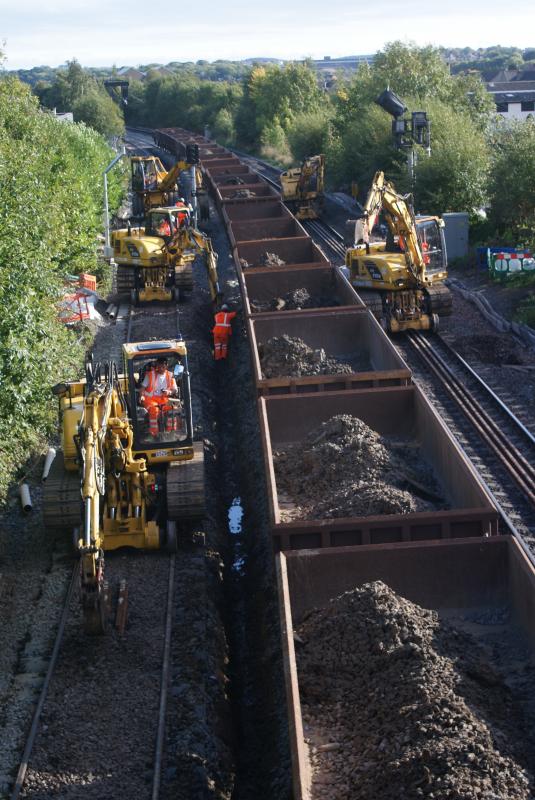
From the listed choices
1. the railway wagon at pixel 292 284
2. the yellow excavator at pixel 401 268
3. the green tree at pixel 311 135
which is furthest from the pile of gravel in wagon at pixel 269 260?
the green tree at pixel 311 135

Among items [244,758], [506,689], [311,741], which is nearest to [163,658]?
[244,758]

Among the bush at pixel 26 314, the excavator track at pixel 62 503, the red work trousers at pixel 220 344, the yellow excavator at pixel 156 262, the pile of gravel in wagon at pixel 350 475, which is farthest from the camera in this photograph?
the yellow excavator at pixel 156 262

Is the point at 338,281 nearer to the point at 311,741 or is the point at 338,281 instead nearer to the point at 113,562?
the point at 113,562

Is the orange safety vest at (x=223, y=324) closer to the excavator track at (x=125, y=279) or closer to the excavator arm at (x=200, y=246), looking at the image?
the excavator arm at (x=200, y=246)

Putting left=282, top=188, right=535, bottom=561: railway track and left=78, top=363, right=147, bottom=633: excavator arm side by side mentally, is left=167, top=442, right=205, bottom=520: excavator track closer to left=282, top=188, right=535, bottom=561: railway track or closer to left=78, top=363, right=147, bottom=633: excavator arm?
left=78, top=363, right=147, bottom=633: excavator arm

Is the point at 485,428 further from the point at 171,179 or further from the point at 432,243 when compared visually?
the point at 171,179

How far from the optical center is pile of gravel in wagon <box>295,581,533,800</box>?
6664 millimetres

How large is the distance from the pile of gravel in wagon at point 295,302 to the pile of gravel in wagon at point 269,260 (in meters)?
3.49

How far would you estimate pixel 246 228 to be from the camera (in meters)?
31.0

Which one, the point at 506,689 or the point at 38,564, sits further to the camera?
the point at 38,564

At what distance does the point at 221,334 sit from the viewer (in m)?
22.3

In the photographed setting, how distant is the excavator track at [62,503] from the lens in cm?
1284

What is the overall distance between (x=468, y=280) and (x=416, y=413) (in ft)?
55.1

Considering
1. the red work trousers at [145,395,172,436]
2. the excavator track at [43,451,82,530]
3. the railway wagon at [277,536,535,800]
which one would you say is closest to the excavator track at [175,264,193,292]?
the red work trousers at [145,395,172,436]
